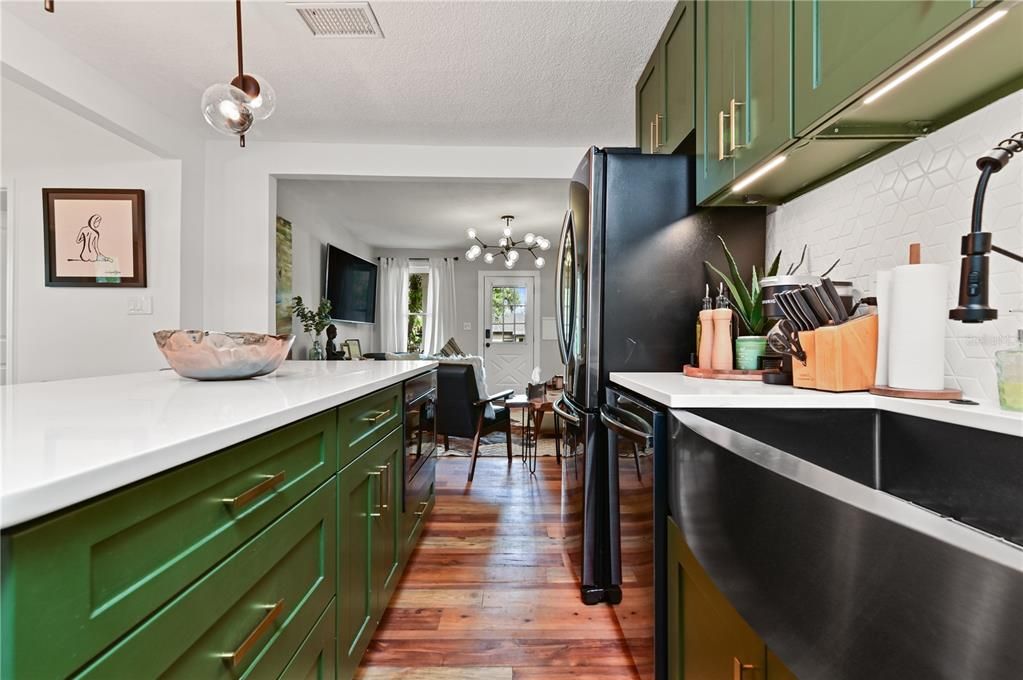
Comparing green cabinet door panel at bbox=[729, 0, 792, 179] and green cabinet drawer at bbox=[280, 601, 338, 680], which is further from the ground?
green cabinet door panel at bbox=[729, 0, 792, 179]

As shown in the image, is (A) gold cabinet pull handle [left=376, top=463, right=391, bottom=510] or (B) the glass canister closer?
(B) the glass canister

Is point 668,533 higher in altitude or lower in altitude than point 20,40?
lower

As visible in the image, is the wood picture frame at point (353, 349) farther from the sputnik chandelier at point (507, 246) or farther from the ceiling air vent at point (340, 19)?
the ceiling air vent at point (340, 19)

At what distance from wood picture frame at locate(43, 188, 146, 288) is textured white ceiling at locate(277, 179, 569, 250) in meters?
1.32

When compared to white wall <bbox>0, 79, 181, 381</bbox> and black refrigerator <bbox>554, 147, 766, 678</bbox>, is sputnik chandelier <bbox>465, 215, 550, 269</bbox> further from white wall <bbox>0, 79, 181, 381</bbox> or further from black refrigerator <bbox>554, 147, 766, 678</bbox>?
black refrigerator <bbox>554, 147, 766, 678</bbox>

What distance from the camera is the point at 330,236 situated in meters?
5.79

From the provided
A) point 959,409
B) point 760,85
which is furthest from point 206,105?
point 959,409

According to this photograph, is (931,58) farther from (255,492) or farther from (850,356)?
(255,492)

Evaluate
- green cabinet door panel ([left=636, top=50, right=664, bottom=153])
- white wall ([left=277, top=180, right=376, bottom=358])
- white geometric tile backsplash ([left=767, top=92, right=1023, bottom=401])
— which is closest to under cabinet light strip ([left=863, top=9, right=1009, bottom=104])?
white geometric tile backsplash ([left=767, top=92, right=1023, bottom=401])

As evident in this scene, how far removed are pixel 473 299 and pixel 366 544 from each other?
6.72 metres

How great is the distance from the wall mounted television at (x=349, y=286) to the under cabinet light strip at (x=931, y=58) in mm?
5309

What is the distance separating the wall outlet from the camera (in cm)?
320

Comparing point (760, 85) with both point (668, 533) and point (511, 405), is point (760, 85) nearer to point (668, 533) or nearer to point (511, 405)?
point (668, 533)

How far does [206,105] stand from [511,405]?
2.73 meters
